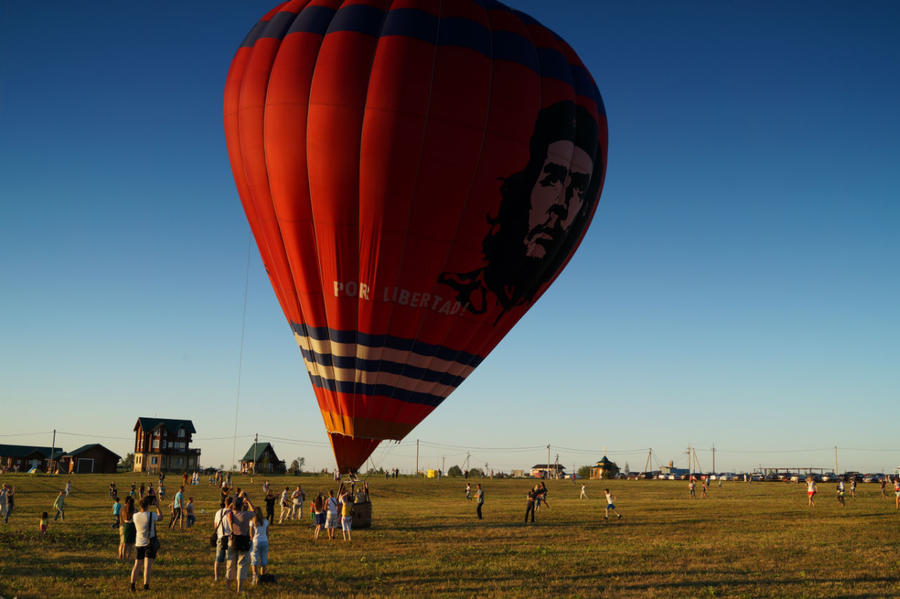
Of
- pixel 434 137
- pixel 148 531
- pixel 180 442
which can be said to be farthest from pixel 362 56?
pixel 180 442

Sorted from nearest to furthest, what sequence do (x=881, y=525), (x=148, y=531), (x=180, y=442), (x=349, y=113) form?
(x=148, y=531) < (x=349, y=113) < (x=881, y=525) < (x=180, y=442)

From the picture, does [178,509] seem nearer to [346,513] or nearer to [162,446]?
[346,513]

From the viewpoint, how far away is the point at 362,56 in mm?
19656

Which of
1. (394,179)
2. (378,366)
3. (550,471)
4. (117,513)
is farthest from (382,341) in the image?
(550,471)

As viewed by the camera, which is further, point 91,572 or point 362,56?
point 362,56

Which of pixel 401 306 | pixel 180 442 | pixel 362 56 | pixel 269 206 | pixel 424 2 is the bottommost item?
pixel 180 442

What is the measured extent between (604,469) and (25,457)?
291 ft

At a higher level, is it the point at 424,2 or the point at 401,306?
the point at 424,2

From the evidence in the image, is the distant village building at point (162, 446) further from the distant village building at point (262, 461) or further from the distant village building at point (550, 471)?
the distant village building at point (550, 471)

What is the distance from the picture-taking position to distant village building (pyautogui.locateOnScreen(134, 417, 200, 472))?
9881 cm

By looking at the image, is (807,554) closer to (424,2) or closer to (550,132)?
(550,132)

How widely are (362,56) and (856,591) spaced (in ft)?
57.0

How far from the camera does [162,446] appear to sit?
325 ft

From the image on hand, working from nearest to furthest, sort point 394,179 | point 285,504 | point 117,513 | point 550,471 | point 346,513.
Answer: point 394,179
point 346,513
point 117,513
point 285,504
point 550,471
